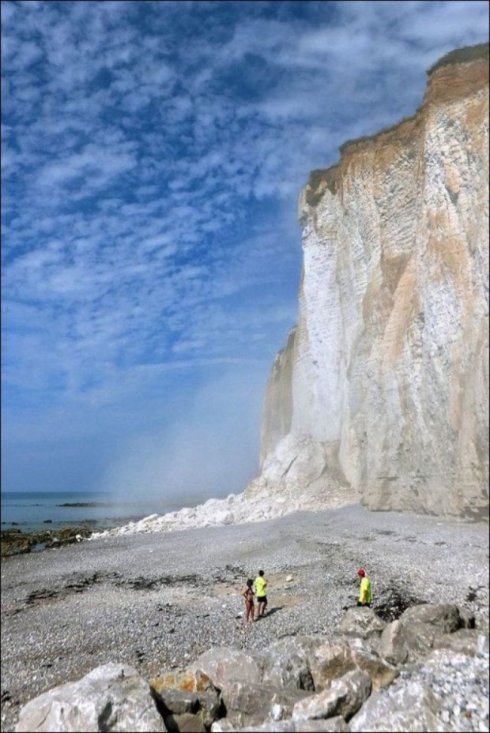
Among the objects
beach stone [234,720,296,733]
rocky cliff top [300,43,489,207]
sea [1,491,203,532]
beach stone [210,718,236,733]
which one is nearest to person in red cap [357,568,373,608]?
beach stone [234,720,296,733]

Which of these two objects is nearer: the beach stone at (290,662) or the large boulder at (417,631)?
the beach stone at (290,662)

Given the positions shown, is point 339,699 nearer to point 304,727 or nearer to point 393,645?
point 304,727

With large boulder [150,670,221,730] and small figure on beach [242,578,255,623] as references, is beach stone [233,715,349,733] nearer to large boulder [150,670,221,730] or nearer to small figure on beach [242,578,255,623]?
large boulder [150,670,221,730]

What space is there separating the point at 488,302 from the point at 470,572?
8.58 meters

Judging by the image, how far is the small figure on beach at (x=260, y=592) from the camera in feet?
16.7

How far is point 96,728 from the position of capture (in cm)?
370

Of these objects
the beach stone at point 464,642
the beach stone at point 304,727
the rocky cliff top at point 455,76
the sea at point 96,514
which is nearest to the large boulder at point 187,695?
the beach stone at point 304,727

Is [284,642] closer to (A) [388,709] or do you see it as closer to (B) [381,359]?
(A) [388,709]

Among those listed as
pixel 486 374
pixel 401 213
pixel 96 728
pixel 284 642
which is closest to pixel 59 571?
pixel 284 642

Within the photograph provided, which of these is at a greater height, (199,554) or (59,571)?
(199,554)

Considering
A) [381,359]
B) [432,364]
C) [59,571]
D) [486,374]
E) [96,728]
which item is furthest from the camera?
[381,359]

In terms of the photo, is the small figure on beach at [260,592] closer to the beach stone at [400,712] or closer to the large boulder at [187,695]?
the large boulder at [187,695]

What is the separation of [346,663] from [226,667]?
1345 millimetres

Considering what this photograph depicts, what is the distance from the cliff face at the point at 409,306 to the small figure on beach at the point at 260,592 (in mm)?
12092
